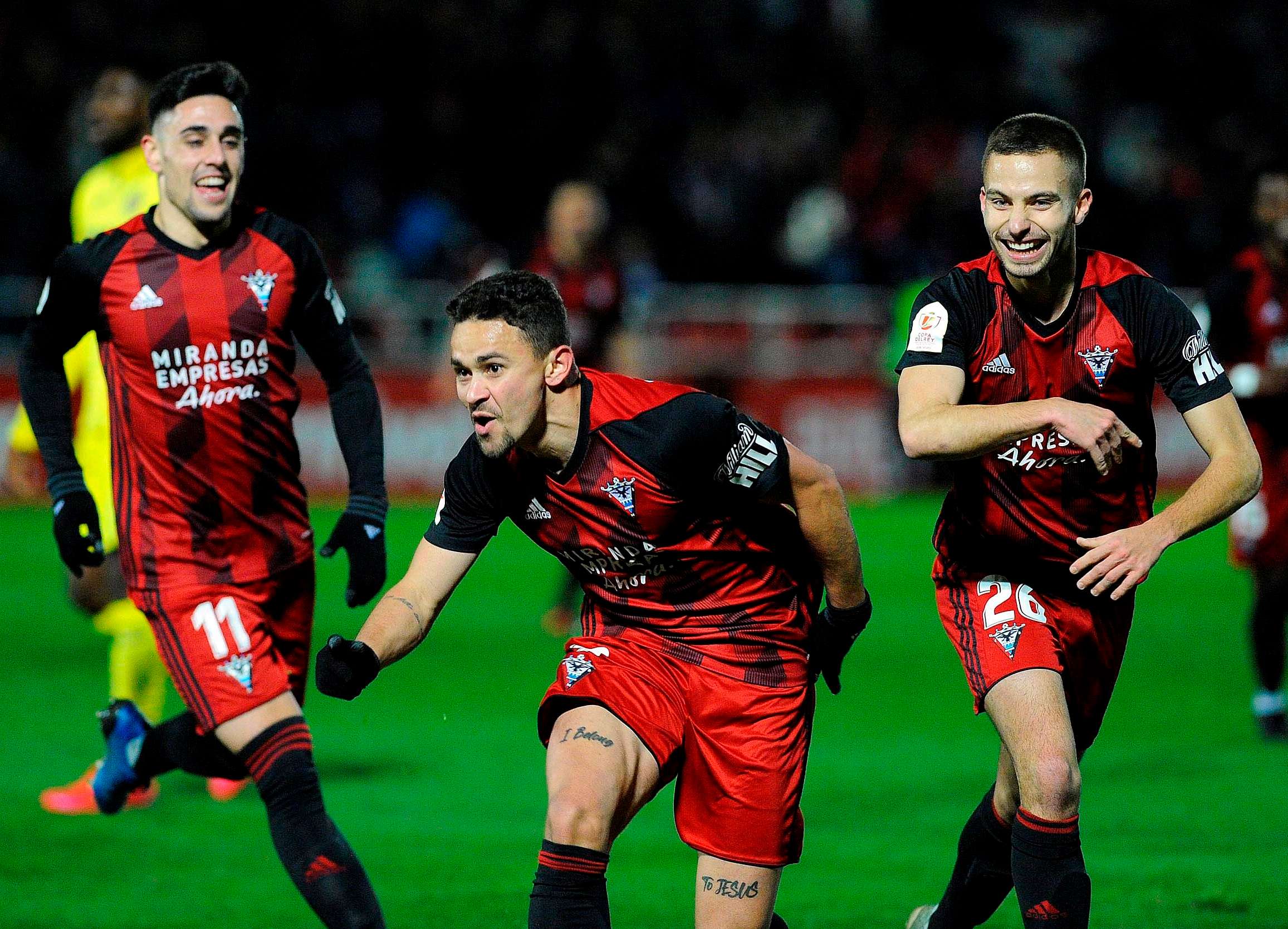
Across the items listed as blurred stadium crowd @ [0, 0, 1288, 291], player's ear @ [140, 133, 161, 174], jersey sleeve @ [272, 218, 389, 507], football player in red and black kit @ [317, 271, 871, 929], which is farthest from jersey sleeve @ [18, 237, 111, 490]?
blurred stadium crowd @ [0, 0, 1288, 291]

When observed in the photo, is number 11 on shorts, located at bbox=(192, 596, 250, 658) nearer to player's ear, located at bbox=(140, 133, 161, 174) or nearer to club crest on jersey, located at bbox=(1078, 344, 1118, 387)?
player's ear, located at bbox=(140, 133, 161, 174)

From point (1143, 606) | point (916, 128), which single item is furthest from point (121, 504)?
point (916, 128)

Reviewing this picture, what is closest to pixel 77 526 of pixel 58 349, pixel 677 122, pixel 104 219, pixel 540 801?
pixel 58 349

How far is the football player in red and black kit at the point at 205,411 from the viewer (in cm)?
466

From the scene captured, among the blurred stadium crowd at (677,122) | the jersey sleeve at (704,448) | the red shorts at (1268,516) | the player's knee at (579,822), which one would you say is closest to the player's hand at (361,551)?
the jersey sleeve at (704,448)

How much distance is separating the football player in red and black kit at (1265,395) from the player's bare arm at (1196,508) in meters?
3.46

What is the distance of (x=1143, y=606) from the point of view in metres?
10.9

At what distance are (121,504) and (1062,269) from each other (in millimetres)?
2637

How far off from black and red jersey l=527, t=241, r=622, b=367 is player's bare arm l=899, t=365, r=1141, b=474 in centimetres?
570

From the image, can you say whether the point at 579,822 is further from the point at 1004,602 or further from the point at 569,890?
the point at 1004,602

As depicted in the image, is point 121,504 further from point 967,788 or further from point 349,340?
point 967,788

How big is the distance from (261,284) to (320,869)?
63.8 inches

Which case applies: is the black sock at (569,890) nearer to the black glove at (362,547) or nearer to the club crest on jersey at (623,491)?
the club crest on jersey at (623,491)

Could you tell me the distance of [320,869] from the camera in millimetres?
4117
